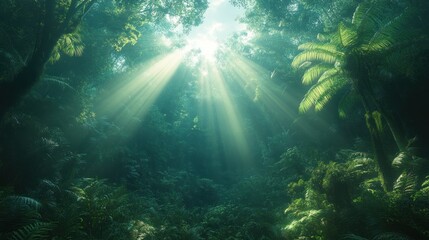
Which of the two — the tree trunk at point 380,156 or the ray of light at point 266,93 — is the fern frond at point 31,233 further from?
the ray of light at point 266,93

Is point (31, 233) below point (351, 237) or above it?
above

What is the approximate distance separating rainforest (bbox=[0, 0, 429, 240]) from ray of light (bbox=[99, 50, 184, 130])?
14 cm

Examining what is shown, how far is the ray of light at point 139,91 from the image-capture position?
1026 inches

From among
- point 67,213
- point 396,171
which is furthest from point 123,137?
point 396,171

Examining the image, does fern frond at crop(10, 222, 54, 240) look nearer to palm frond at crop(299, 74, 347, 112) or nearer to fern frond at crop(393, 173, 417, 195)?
fern frond at crop(393, 173, 417, 195)

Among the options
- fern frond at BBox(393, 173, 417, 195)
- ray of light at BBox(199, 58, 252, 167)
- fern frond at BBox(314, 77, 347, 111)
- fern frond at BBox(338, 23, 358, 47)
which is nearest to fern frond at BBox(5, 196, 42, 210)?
fern frond at BBox(393, 173, 417, 195)

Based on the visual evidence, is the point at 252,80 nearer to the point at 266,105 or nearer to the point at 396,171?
the point at 266,105

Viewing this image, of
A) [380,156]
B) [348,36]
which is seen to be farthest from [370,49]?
[380,156]

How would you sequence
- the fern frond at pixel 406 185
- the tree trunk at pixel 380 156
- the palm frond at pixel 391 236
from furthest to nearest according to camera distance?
the tree trunk at pixel 380 156, the fern frond at pixel 406 185, the palm frond at pixel 391 236

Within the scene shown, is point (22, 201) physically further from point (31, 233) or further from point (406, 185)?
point (406, 185)

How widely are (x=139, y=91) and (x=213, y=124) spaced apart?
1086cm

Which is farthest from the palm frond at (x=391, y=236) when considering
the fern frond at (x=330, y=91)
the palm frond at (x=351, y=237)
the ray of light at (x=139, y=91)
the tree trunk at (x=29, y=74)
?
the ray of light at (x=139, y=91)

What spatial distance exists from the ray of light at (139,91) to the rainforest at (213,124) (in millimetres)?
143

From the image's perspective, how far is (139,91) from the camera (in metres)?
29.9
